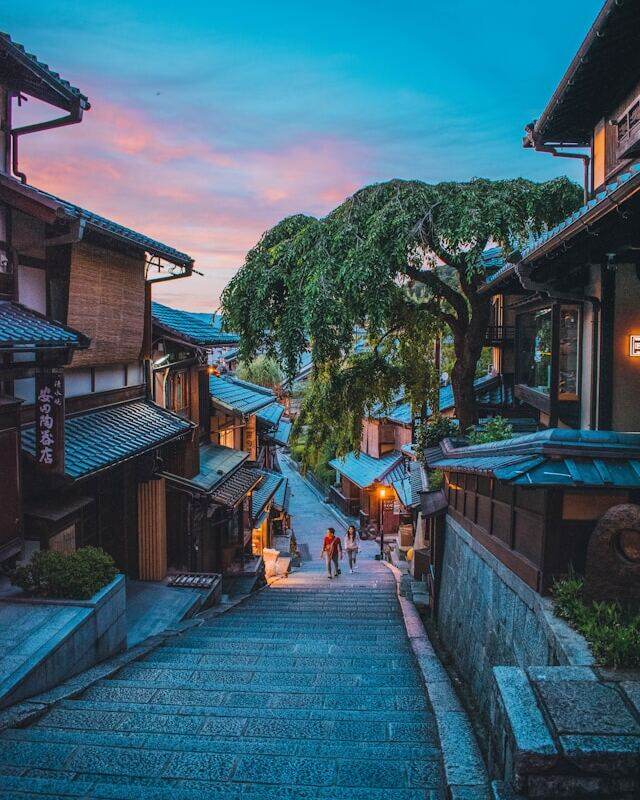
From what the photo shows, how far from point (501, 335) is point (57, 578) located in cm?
1868

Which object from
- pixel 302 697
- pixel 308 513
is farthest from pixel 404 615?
pixel 308 513

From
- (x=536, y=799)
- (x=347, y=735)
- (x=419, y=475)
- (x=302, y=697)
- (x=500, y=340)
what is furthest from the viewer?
(x=500, y=340)

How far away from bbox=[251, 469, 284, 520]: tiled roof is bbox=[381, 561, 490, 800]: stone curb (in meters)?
16.3

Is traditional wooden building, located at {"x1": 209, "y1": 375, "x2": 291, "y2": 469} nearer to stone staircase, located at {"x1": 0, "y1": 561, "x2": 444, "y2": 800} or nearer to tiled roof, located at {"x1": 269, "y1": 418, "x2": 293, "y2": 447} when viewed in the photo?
tiled roof, located at {"x1": 269, "y1": 418, "x2": 293, "y2": 447}

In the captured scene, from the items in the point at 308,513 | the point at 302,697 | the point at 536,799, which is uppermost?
the point at 536,799

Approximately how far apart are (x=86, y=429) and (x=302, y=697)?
7.48 m

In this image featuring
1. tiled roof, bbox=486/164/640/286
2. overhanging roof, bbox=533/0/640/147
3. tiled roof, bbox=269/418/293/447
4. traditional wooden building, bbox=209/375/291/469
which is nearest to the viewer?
tiled roof, bbox=486/164/640/286

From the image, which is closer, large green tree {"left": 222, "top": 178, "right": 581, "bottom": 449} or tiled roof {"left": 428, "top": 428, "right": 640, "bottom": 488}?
tiled roof {"left": 428, "top": 428, "right": 640, "bottom": 488}

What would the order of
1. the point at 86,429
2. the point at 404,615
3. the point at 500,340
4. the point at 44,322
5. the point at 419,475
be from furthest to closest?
the point at 500,340, the point at 419,475, the point at 404,615, the point at 86,429, the point at 44,322

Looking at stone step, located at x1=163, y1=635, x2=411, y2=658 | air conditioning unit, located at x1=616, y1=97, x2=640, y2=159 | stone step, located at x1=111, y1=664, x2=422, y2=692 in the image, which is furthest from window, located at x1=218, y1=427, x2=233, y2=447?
air conditioning unit, located at x1=616, y1=97, x2=640, y2=159

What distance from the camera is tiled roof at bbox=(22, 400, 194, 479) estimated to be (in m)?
10.6

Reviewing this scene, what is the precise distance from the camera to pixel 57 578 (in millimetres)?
9055

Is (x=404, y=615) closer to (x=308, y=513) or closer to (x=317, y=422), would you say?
(x=317, y=422)

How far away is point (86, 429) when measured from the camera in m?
12.2
